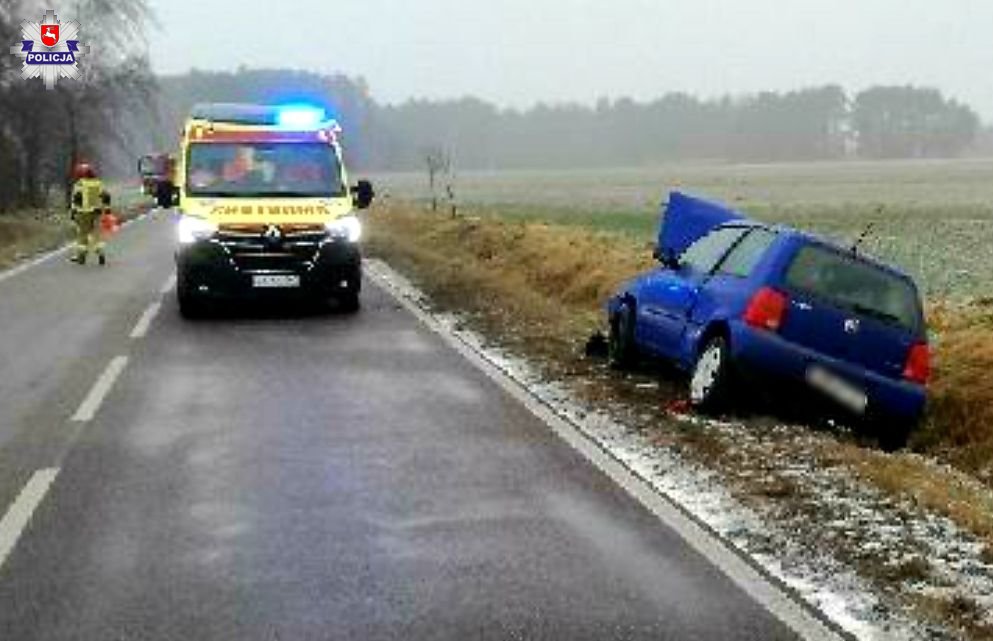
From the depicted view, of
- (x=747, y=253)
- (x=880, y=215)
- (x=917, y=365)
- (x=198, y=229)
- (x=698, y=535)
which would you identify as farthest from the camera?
(x=880, y=215)

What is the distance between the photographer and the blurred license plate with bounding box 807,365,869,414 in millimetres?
9492

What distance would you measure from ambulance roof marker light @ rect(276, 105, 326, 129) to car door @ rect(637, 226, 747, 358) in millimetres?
6506

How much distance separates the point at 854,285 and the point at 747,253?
34.7 inches

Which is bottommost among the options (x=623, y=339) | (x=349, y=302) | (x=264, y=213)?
(x=349, y=302)

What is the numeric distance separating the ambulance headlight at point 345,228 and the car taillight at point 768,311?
23.1 ft

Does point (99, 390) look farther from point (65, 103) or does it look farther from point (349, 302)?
point (65, 103)

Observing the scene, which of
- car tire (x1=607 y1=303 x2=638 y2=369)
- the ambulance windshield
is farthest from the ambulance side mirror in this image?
car tire (x1=607 y1=303 x2=638 y2=369)

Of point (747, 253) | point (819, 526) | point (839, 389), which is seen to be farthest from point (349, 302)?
point (819, 526)

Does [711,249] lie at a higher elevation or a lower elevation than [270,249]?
higher

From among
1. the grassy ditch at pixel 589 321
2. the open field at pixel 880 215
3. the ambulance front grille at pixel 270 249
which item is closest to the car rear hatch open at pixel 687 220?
the grassy ditch at pixel 589 321

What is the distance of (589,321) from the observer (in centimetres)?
1606

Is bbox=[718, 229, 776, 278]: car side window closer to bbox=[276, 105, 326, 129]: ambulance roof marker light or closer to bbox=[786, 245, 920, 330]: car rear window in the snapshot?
bbox=[786, 245, 920, 330]: car rear window

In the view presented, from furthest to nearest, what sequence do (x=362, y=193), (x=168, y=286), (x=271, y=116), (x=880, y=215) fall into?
(x=880, y=215), (x=168, y=286), (x=271, y=116), (x=362, y=193)

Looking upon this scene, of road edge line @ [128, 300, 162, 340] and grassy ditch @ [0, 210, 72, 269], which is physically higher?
road edge line @ [128, 300, 162, 340]
